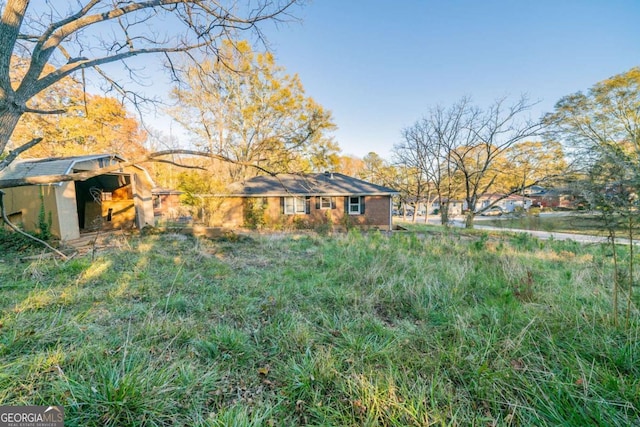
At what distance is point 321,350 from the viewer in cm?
239

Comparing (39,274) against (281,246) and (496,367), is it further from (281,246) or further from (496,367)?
(496,367)

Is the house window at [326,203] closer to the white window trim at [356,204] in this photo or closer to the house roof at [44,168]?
the white window trim at [356,204]

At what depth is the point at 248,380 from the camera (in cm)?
212

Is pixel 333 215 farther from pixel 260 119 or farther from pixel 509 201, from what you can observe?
pixel 509 201

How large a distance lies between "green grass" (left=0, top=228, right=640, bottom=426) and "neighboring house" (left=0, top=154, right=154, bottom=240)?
17.3 feet

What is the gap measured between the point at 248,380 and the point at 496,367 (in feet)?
7.40

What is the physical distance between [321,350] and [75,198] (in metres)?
12.6

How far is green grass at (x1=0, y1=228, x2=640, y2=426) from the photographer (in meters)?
1.73

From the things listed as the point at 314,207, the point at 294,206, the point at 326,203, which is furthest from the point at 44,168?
the point at 326,203

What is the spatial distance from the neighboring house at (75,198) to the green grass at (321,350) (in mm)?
5285

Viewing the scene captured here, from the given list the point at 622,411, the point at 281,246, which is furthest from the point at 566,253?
the point at 281,246

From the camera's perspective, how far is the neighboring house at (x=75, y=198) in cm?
863

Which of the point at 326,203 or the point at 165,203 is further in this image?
the point at 165,203

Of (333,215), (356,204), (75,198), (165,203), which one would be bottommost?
(333,215)
